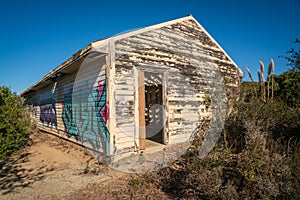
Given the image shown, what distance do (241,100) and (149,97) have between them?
235 inches

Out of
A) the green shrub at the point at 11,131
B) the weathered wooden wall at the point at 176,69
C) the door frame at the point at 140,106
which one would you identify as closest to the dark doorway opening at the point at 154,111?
the weathered wooden wall at the point at 176,69

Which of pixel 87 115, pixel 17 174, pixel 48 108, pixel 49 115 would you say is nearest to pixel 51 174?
pixel 17 174

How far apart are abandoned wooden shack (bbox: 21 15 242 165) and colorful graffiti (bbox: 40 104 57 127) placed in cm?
39

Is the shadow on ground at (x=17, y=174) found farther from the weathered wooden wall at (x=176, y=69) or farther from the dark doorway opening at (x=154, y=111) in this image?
the dark doorway opening at (x=154, y=111)

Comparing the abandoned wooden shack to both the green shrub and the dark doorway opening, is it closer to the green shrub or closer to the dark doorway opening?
the dark doorway opening

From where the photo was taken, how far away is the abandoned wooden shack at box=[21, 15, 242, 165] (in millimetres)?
4977

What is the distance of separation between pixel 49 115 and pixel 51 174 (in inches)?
255

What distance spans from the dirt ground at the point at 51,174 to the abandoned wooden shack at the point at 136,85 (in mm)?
575

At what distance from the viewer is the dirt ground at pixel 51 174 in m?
3.44

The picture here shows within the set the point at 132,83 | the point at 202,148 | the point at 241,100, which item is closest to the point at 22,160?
the point at 132,83

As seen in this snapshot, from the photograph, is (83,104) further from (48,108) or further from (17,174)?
(48,108)

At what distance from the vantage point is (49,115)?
10016 millimetres

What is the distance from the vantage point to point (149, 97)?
966 cm

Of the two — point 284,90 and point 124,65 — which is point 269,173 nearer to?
point 124,65
